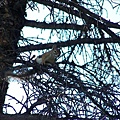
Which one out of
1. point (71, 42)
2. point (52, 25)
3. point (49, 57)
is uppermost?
point (52, 25)

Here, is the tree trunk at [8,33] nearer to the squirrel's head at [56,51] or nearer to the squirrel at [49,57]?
the squirrel at [49,57]

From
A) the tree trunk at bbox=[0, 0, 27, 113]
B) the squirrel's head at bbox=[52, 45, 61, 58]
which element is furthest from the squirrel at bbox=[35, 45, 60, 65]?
the tree trunk at bbox=[0, 0, 27, 113]

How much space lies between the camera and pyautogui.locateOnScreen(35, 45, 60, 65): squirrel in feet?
13.4

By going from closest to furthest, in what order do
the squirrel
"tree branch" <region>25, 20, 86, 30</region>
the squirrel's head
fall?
the squirrel → the squirrel's head → "tree branch" <region>25, 20, 86, 30</region>

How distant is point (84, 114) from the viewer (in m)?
3.68

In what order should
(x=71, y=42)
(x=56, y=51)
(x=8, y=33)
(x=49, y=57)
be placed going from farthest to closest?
1. (x=71, y=42)
2. (x=8, y=33)
3. (x=56, y=51)
4. (x=49, y=57)

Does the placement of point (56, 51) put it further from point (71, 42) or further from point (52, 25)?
point (52, 25)

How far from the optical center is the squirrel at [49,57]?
4.07 m

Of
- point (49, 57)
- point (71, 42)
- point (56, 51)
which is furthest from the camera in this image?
point (71, 42)

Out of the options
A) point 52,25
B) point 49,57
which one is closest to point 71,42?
point 52,25

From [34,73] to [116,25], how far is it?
0.97 m

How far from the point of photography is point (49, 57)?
13.5 feet

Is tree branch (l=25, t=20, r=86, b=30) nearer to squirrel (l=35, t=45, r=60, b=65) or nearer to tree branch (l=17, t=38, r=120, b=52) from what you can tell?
tree branch (l=17, t=38, r=120, b=52)

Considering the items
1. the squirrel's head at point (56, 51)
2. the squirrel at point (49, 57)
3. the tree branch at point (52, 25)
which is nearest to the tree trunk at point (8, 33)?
the tree branch at point (52, 25)
